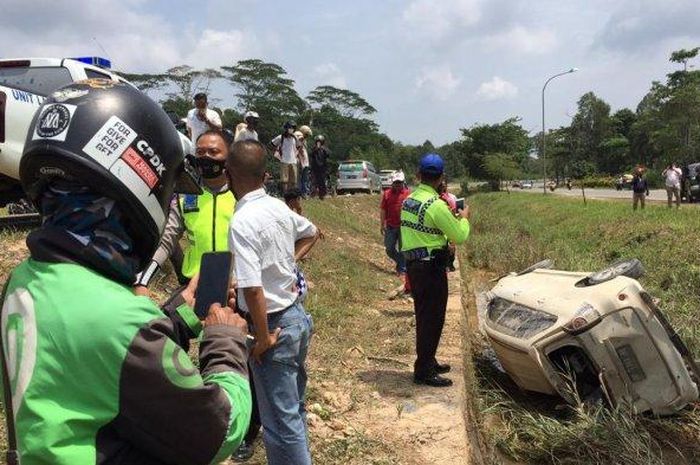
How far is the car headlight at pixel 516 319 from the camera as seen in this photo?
189 inches

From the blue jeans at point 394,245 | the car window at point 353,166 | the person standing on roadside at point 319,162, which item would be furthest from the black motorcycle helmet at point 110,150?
the car window at point 353,166

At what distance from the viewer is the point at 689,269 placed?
29.3 ft

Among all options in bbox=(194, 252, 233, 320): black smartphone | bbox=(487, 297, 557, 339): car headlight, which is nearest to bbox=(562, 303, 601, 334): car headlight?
bbox=(487, 297, 557, 339): car headlight

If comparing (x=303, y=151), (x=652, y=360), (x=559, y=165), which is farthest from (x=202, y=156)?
(x=559, y=165)

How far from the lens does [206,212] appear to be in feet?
11.4

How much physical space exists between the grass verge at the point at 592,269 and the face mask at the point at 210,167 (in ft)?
10.2

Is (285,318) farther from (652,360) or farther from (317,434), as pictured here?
(652,360)

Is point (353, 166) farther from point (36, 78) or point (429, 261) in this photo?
point (429, 261)

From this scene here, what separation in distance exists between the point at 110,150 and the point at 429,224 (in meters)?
3.69

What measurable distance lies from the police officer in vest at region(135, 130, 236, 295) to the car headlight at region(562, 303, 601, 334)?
104 inches

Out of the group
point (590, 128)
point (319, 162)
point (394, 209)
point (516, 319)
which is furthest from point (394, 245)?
point (590, 128)

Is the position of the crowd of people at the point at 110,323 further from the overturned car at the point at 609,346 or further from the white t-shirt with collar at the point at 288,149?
the white t-shirt with collar at the point at 288,149

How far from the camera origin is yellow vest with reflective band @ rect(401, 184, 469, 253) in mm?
4746

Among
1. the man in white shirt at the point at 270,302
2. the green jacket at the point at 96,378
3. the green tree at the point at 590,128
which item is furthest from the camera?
the green tree at the point at 590,128
